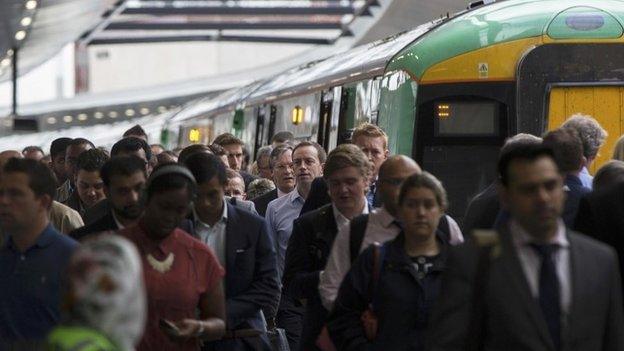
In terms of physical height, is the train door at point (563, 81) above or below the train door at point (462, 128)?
above

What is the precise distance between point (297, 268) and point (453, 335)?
10.00ft

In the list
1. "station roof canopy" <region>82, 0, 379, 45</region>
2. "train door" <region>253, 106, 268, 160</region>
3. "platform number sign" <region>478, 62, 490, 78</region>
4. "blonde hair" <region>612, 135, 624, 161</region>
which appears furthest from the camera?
"station roof canopy" <region>82, 0, 379, 45</region>

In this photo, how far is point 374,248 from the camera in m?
8.07

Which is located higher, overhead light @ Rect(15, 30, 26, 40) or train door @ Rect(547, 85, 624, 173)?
train door @ Rect(547, 85, 624, 173)

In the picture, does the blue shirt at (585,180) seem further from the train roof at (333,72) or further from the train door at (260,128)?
the train door at (260,128)

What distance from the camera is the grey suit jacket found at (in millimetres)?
6594

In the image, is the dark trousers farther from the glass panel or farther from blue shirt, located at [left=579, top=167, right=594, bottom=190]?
the glass panel

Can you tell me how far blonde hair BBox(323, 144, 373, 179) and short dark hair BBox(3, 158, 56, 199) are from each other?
1.83 metres

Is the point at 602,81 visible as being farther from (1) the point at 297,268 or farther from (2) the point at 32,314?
(2) the point at 32,314

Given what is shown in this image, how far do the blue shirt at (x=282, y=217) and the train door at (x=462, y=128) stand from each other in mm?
2631

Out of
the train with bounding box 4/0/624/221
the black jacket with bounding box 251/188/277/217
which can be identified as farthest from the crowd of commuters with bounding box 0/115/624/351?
the train with bounding box 4/0/624/221

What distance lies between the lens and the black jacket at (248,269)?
9344 millimetres

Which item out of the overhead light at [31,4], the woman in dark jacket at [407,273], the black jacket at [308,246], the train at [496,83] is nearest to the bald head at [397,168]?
the woman in dark jacket at [407,273]

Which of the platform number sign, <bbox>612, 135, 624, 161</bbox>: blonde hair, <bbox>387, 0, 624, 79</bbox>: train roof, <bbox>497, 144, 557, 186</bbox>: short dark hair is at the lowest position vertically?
<bbox>612, 135, 624, 161</bbox>: blonde hair
